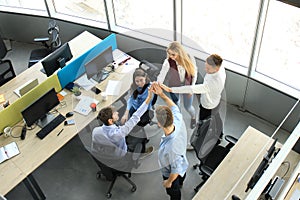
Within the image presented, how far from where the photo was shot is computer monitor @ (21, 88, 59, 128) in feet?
14.7

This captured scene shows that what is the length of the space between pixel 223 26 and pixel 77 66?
2036 mm

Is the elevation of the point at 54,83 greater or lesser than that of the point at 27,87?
greater

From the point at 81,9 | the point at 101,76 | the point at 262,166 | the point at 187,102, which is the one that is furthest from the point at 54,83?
the point at 262,166

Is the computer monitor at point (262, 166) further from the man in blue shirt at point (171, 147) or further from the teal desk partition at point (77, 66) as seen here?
the teal desk partition at point (77, 66)

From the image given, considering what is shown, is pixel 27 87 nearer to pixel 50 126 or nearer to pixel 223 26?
pixel 50 126

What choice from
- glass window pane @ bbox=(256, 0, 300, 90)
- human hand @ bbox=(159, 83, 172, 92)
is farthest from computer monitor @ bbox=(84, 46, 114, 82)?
glass window pane @ bbox=(256, 0, 300, 90)

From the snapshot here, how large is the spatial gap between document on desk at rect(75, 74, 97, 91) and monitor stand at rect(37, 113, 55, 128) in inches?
23.2

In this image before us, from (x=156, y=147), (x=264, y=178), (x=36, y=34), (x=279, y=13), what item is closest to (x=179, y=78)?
(x=156, y=147)

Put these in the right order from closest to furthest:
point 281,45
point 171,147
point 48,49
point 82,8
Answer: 1. point 171,147
2. point 281,45
3. point 48,49
4. point 82,8

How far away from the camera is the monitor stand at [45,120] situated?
4777 mm

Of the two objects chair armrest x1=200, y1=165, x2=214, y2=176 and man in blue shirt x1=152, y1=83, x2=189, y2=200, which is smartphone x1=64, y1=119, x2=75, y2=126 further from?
chair armrest x1=200, y1=165, x2=214, y2=176

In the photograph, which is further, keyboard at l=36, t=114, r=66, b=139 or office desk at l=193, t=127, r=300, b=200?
keyboard at l=36, t=114, r=66, b=139

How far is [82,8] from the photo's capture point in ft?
20.9

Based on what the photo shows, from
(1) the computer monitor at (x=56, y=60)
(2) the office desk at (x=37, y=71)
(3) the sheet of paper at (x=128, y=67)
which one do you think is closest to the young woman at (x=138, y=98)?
(3) the sheet of paper at (x=128, y=67)
